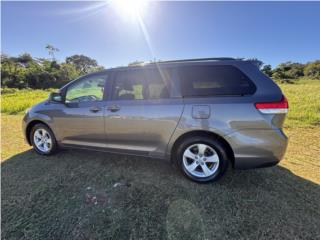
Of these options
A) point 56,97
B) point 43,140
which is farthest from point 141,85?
point 43,140

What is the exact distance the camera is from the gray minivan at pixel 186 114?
2497 millimetres

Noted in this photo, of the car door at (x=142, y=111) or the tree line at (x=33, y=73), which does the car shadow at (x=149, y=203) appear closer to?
the car door at (x=142, y=111)

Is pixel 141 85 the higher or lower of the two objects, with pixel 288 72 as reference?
lower

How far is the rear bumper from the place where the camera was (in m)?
2.48

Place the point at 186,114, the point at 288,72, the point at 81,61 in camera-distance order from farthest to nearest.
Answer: the point at 81,61 < the point at 288,72 < the point at 186,114

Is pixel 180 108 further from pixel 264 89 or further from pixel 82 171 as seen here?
pixel 82 171

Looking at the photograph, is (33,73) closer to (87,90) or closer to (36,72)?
(36,72)

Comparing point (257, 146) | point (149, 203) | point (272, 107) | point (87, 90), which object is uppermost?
point (87, 90)

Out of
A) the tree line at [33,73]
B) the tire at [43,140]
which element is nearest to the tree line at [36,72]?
the tree line at [33,73]

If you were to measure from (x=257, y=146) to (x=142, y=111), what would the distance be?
164cm

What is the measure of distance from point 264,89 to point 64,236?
2.84m

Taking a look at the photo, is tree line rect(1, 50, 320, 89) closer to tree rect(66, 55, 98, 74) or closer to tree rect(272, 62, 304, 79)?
tree rect(272, 62, 304, 79)

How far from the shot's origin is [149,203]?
242cm

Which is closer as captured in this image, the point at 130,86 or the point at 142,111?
the point at 142,111
